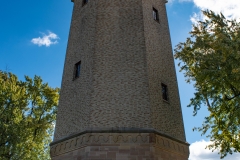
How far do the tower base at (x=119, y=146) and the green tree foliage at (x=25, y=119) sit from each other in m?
6.82

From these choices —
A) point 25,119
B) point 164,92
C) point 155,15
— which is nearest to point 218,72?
point 164,92

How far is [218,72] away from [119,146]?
4965 millimetres

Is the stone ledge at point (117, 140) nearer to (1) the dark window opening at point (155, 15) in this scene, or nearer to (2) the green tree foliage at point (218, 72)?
(2) the green tree foliage at point (218, 72)

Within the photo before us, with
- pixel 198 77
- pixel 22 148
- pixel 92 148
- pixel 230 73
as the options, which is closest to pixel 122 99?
pixel 92 148

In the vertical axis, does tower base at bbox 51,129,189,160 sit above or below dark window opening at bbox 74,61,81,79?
below

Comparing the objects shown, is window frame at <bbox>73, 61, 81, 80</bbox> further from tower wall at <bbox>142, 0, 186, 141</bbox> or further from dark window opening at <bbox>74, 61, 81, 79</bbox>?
tower wall at <bbox>142, 0, 186, 141</bbox>

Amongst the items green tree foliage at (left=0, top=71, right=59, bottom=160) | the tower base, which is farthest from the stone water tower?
green tree foliage at (left=0, top=71, right=59, bottom=160)

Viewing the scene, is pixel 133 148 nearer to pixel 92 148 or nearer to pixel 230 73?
pixel 92 148

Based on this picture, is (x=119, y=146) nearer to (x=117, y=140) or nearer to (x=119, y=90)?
(x=117, y=140)

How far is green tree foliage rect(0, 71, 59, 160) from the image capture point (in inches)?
591

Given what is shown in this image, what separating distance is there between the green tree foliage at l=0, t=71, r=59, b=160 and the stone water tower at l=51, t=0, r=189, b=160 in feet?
18.4

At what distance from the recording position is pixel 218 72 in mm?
10008

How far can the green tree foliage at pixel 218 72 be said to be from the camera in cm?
979

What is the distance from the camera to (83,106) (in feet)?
33.6
